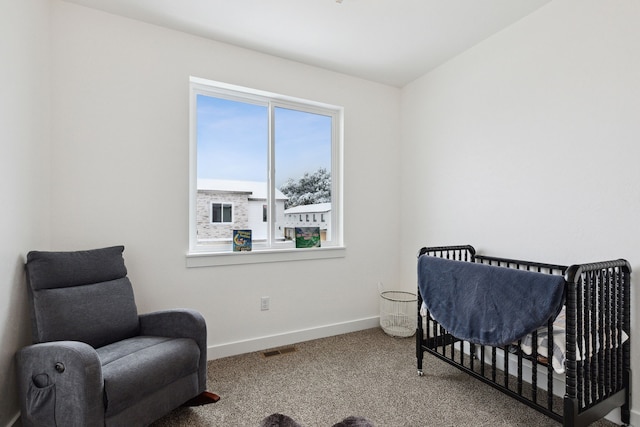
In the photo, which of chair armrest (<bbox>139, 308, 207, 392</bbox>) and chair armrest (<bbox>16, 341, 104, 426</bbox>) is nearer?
chair armrest (<bbox>16, 341, 104, 426</bbox>)

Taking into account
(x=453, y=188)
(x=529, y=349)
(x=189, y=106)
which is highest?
(x=189, y=106)

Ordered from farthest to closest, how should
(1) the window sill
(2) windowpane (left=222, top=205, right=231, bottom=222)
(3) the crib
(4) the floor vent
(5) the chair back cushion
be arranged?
(2) windowpane (left=222, top=205, right=231, bottom=222) → (4) the floor vent → (1) the window sill → (5) the chair back cushion → (3) the crib

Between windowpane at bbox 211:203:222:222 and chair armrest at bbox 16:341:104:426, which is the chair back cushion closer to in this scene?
chair armrest at bbox 16:341:104:426

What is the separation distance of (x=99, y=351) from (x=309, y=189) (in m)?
1.99

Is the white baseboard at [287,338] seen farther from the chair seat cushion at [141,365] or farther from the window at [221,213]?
the window at [221,213]

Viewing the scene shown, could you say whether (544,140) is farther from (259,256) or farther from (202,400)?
(202,400)

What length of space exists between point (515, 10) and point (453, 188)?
4.24 ft

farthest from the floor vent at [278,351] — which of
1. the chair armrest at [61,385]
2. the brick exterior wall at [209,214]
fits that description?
the chair armrest at [61,385]

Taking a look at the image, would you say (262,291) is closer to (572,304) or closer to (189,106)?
(189,106)

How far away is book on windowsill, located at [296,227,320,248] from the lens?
9.72ft

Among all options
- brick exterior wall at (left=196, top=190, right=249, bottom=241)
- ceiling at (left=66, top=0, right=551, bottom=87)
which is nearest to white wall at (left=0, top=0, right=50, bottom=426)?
ceiling at (left=66, top=0, right=551, bottom=87)

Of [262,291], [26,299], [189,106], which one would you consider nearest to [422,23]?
[189,106]

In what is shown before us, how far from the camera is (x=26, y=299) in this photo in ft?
5.88

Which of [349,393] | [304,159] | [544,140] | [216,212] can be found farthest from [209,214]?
[544,140]
